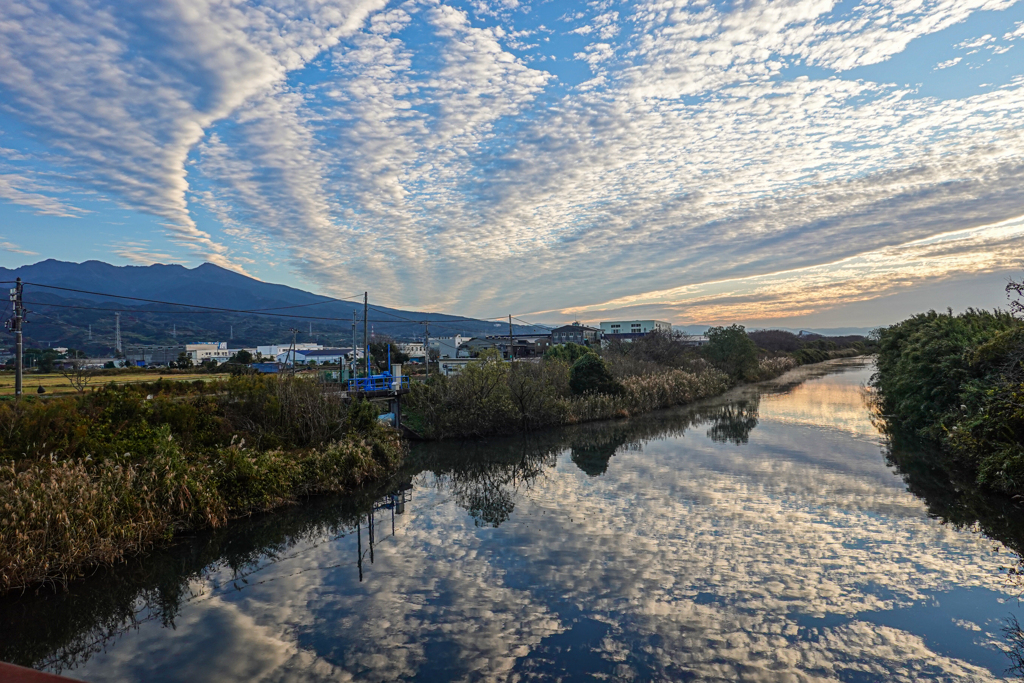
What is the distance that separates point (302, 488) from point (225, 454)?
2390 millimetres

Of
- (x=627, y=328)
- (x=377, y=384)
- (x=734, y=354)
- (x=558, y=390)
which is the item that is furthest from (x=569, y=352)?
(x=627, y=328)

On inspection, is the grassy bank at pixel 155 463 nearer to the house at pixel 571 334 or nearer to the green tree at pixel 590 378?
the green tree at pixel 590 378

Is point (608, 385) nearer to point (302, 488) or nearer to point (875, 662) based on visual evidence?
point (302, 488)

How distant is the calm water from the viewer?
7938 millimetres

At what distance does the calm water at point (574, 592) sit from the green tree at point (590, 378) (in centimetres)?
1581

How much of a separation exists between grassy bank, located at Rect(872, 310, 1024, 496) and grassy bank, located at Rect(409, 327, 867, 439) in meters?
13.0

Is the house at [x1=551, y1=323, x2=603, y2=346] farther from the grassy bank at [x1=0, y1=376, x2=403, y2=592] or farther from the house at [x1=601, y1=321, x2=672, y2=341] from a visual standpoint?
the grassy bank at [x1=0, y1=376, x2=403, y2=592]

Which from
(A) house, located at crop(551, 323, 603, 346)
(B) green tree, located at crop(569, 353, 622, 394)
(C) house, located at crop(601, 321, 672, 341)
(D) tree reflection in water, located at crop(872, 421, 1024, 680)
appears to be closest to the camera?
(D) tree reflection in water, located at crop(872, 421, 1024, 680)

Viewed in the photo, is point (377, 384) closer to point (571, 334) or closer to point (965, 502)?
point (965, 502)

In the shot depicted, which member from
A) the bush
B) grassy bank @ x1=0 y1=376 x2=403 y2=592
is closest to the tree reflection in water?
grassy bank @ x1=0 y1=376 x2=403 y2=592

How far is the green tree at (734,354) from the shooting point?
55.1m

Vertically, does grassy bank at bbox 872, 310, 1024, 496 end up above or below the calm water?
above

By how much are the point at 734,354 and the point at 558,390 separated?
2936 cm

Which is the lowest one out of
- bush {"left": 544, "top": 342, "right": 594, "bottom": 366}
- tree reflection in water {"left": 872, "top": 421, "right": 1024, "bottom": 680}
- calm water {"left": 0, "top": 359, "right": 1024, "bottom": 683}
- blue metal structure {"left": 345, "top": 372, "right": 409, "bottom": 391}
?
calm water {"left": 0, "top": 359, "right": 1024, "bottom": 683}
